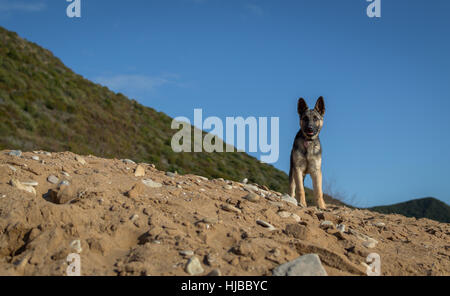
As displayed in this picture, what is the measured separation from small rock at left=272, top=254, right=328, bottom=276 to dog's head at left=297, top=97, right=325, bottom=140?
3833mm

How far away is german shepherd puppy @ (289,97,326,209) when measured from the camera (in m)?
6.82

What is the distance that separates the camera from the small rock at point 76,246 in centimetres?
325

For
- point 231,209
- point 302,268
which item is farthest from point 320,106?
point 302,268

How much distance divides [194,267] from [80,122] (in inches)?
719

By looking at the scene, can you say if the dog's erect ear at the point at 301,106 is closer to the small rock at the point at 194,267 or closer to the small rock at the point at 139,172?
the small rock at the point at 139,172

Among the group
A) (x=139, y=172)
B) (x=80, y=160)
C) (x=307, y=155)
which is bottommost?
(x=139, y=172)

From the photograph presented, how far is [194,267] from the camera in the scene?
10.0 ft

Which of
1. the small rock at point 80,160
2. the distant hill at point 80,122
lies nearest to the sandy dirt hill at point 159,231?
the small rock at point 80,160

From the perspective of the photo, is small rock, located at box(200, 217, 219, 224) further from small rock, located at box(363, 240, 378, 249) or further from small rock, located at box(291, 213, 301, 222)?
small rock, located at box(363, 240, 378, 249)

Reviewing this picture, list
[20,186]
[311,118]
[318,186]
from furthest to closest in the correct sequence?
[318,186]
[311,118]
[20,186]

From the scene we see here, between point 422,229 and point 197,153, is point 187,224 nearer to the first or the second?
point 422,229

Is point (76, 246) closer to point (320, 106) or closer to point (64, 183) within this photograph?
point (64, 183)

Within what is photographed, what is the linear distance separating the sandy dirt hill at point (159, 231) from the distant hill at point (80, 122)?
32.5 feet
